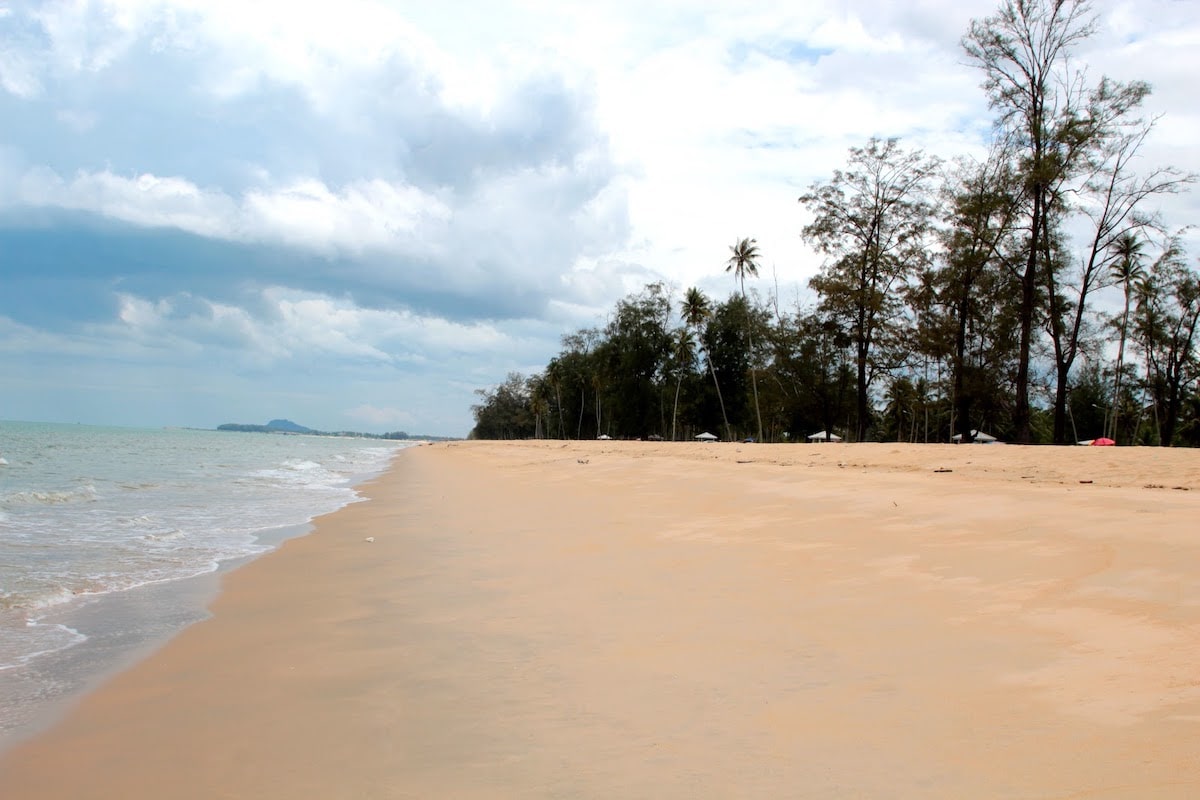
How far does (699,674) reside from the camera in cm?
355

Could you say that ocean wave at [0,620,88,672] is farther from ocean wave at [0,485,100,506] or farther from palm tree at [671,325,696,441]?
palm tree at [671,325,696,441]

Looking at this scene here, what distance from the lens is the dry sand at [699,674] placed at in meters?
2.58

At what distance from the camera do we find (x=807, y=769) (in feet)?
8.32

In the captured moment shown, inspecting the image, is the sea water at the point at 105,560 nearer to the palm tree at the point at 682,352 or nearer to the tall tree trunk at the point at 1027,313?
the tall tree trunk at the point at 1027,313

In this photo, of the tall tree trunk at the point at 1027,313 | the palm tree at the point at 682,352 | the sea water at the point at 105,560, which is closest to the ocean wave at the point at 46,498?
the sea water at the point at 105,560

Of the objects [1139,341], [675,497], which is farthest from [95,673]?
[1139,341]

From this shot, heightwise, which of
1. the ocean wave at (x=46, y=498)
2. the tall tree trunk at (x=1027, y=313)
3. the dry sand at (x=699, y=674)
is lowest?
the ocean wave at (x=46, y=498)

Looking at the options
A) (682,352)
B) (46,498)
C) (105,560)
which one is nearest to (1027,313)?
(105,560)

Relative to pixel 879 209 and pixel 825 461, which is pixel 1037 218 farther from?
pixel 825 461

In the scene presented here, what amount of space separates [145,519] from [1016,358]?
105ft

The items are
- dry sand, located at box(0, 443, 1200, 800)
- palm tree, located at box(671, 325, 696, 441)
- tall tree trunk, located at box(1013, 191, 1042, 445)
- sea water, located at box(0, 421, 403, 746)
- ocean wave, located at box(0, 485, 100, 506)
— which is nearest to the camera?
dry sand, located at box(0, 443, 1200, 800)

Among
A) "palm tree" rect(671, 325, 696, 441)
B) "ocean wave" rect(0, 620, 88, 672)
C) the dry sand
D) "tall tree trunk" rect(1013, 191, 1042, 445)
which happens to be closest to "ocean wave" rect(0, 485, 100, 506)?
the dry sand

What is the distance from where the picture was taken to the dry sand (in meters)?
2.58

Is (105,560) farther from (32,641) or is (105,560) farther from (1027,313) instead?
(1027,313)
